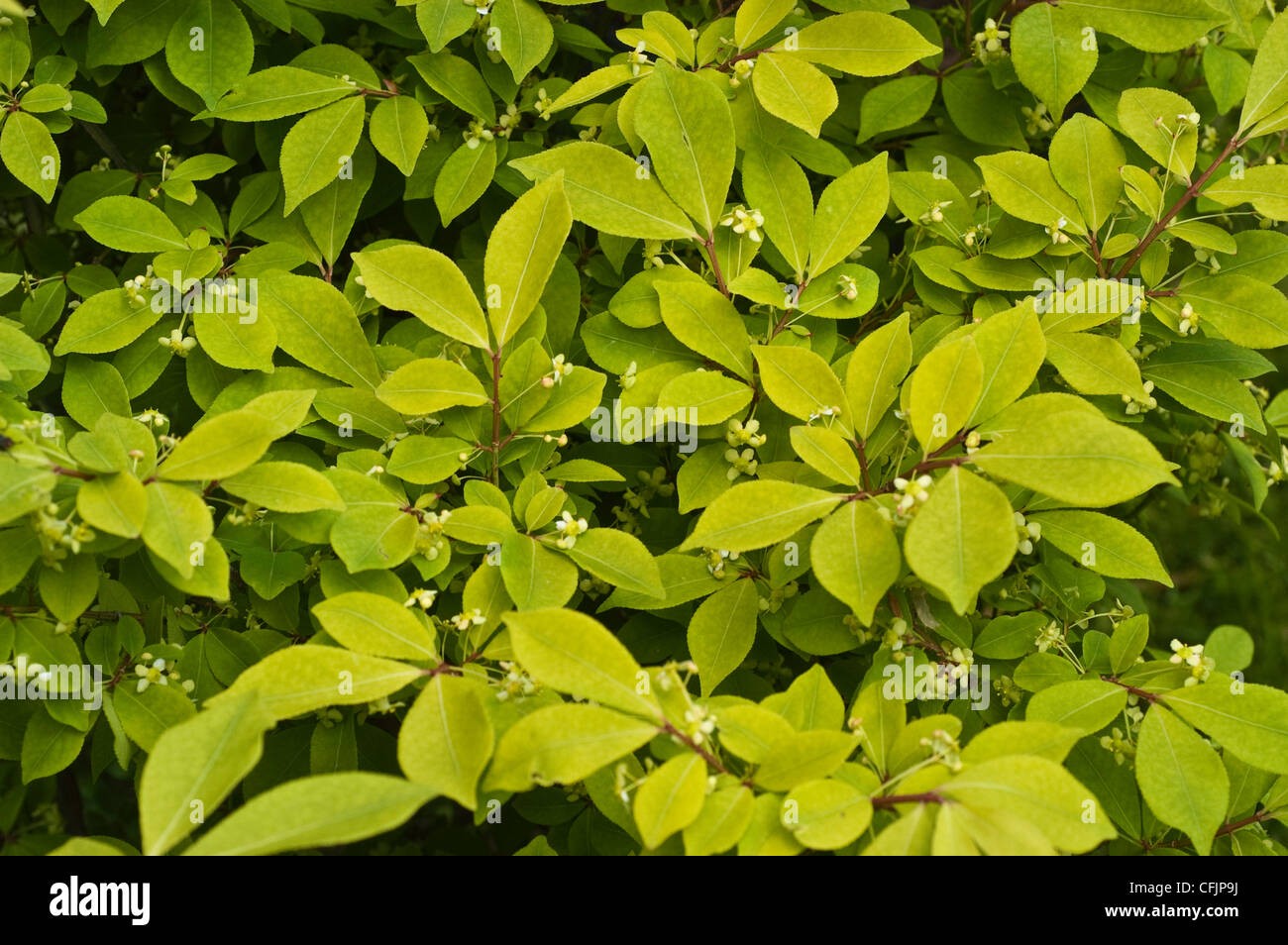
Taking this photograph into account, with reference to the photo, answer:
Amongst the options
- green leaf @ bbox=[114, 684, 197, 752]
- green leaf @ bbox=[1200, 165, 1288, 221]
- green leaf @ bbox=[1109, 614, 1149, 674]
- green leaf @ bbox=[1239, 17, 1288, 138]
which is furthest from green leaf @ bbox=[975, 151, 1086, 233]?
green leaf @ bbox=[114, 684, 197, 752]

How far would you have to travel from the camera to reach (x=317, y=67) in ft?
5.34

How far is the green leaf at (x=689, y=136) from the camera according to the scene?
4.58 ft

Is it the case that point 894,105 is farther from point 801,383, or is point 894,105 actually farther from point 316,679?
point 316,679

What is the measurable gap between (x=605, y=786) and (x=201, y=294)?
2.89ft

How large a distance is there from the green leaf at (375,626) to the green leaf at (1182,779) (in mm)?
845

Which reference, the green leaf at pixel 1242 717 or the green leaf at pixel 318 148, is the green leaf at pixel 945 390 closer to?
the green leaf at pixel 1242 717

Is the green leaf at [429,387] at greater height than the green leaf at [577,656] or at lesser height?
greater

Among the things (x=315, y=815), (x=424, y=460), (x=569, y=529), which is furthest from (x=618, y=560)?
(x=315, y=815)

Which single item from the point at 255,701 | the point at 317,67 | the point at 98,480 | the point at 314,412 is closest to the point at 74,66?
the point at 317,67

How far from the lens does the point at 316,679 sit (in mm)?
1135

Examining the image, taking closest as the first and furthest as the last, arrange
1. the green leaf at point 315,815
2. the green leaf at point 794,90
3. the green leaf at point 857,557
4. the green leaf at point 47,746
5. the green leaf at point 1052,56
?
the green leaf at point 315,815 → the green leaf at point 857,557 → the green leaf at point 47,746 → the green leaf at point 794,90 → the green leaf at point 1052,56

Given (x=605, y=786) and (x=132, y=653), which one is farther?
(x=132, y=653)

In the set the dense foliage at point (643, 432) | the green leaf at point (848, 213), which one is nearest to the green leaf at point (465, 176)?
the dense foliage at point (643, 432)
